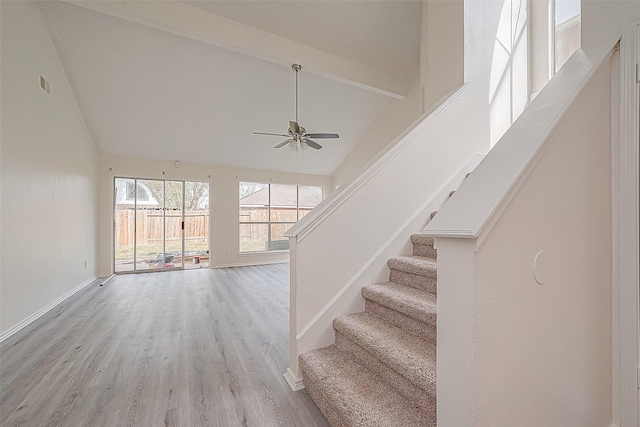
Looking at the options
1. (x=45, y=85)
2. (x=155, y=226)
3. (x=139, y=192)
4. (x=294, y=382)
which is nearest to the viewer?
(x=294, y=382)

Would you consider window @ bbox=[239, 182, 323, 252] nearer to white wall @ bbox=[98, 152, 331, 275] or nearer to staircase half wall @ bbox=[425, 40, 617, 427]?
white wall @ bbox=[98, 152, 331, 275]

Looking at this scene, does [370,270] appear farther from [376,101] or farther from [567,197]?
[376,101]

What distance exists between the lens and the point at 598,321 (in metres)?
1.20

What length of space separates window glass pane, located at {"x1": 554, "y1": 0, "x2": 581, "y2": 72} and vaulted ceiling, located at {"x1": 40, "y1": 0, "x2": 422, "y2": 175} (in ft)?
5.17

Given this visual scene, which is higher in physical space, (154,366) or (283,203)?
(283,203)

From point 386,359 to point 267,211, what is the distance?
641 cm

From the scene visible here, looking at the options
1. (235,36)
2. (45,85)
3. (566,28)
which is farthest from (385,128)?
(45,85)

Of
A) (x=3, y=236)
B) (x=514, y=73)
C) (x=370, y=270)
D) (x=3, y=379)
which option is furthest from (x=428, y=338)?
(x=3, y=236)

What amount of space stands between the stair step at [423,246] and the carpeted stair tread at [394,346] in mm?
624

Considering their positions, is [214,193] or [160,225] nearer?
[160,225]

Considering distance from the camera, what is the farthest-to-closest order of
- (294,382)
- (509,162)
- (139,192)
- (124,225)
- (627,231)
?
(139,192), (124,225), (294,382), (627,231), (509,162)

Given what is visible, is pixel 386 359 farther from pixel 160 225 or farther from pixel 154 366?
pixel 160 225

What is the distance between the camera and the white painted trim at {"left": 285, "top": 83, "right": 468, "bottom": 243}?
174 cm

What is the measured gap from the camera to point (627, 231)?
121 centimetres
